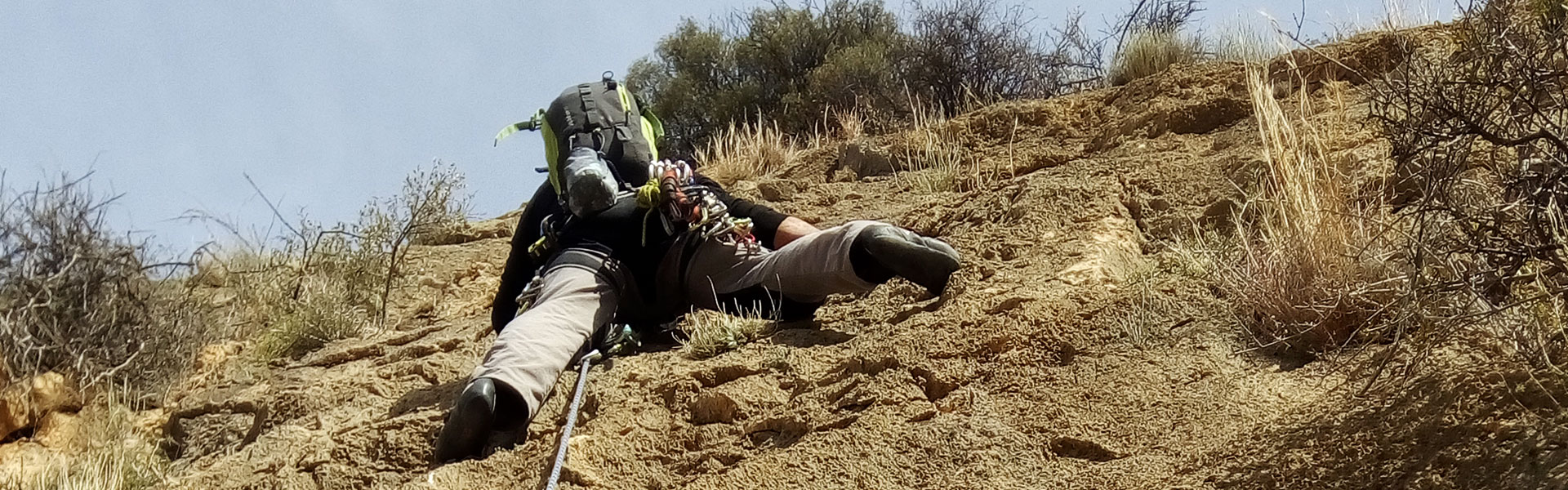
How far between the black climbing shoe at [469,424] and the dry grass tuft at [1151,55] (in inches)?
227

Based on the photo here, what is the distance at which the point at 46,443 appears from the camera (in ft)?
20.7

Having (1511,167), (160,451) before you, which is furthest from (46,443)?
(1511,167)

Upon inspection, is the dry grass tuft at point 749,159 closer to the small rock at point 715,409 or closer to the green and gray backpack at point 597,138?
the green and gray backpack at point 597,138

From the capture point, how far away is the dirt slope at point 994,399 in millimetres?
3383

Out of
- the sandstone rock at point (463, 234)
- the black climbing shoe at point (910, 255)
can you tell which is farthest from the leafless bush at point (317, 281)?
the black climbing shoe at point (910, 255)

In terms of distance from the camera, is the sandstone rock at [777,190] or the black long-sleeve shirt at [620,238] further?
the sandstone rock at [777,190]

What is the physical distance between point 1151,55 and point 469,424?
6.13 m

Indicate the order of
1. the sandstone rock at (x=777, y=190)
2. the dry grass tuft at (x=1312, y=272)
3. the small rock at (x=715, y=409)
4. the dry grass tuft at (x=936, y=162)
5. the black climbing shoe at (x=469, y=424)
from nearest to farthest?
the dry grass tuft at (x=1312, y=272)
the black climbing shoe at (x=469, y=424)
the small rock at (x=715, y=409)
the dry grass tuft at (x=936, y=162)
the sandstone rock at (x=777, y=190)

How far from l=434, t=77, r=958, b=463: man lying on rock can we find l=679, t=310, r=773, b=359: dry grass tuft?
11cm

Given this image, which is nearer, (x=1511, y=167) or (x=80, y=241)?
(x=1511, y=167)

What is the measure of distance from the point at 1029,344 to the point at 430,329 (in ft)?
11.1

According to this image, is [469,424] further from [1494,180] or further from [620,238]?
[1494,180]

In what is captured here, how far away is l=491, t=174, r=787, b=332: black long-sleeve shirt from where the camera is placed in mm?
5328

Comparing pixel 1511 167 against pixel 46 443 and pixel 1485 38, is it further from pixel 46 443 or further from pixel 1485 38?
pixel 46 443
